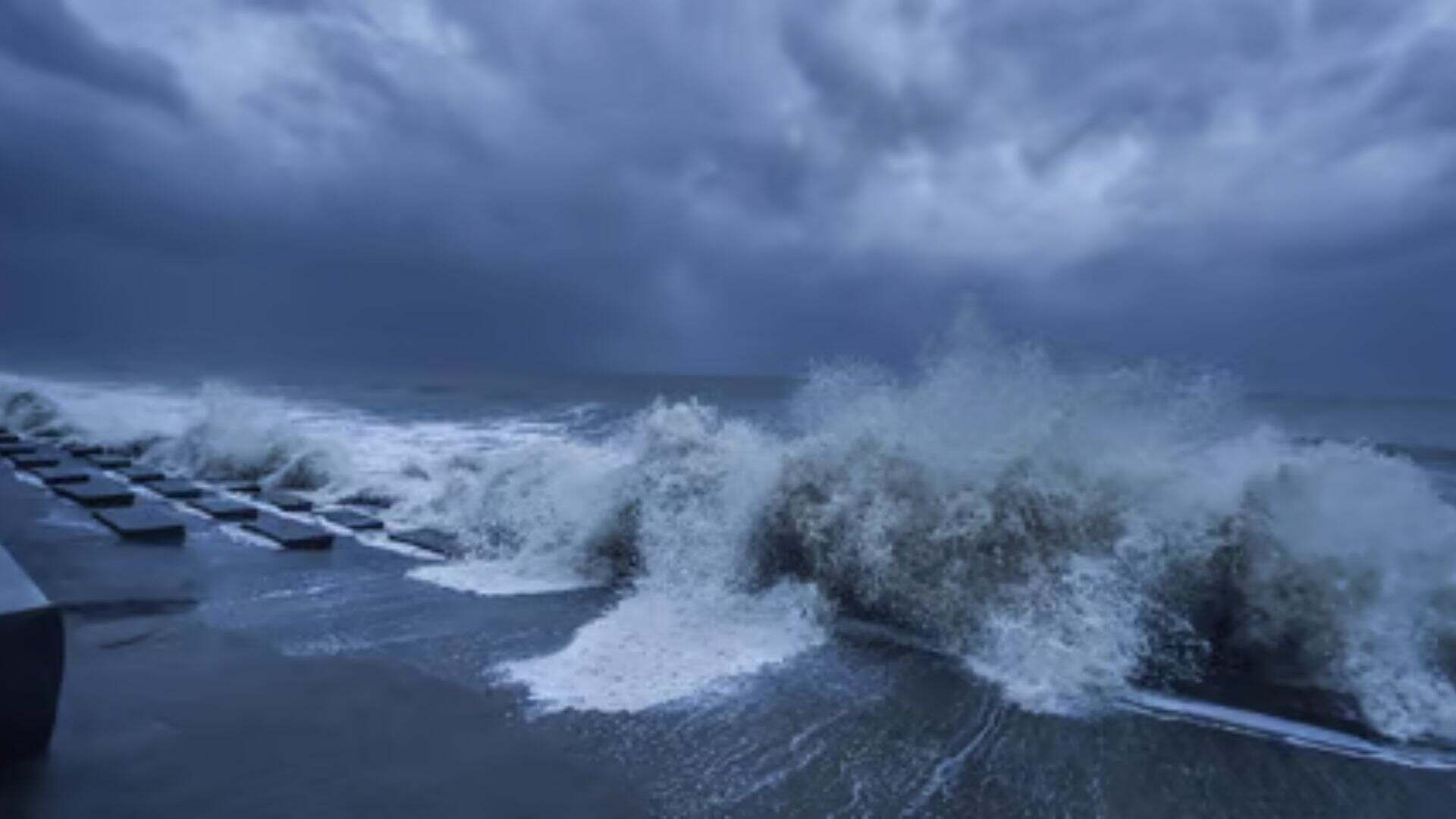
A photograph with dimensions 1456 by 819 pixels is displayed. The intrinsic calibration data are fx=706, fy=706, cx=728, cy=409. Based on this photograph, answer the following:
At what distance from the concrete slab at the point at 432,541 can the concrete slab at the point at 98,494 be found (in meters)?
3.38

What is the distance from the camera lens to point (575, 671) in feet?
13.9

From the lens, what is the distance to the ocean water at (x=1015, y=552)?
163 inches

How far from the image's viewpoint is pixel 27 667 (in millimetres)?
2793

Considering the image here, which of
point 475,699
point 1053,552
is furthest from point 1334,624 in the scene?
point 475,699

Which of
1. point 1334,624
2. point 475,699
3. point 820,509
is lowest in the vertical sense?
point 475,699

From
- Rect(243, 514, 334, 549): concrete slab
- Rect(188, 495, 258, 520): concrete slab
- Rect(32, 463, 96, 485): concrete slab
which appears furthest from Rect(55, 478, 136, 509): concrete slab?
Rect(243, 514, 334, 549): concrete slab

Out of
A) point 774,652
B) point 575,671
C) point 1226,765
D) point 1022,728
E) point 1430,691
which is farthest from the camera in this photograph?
point 774,652

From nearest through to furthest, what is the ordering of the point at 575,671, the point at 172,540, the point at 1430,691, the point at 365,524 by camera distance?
the point at 1430,691, the point at 575,671, the point at 172,540, the point at 365,524

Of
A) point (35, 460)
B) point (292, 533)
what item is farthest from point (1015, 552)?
point (35, 460)

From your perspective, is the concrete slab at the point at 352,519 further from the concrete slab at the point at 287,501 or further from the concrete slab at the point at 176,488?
the concrete slab at the point at 176,488

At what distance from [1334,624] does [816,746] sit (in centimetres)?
347

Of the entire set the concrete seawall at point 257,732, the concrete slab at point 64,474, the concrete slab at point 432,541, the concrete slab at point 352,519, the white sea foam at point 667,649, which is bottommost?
the concrete seawall at point 257,732

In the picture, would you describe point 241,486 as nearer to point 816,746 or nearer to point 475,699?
point 475,699

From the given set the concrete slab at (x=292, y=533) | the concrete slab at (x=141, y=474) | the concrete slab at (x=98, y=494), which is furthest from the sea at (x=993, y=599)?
the concrete slab at (x=141, y=474)
